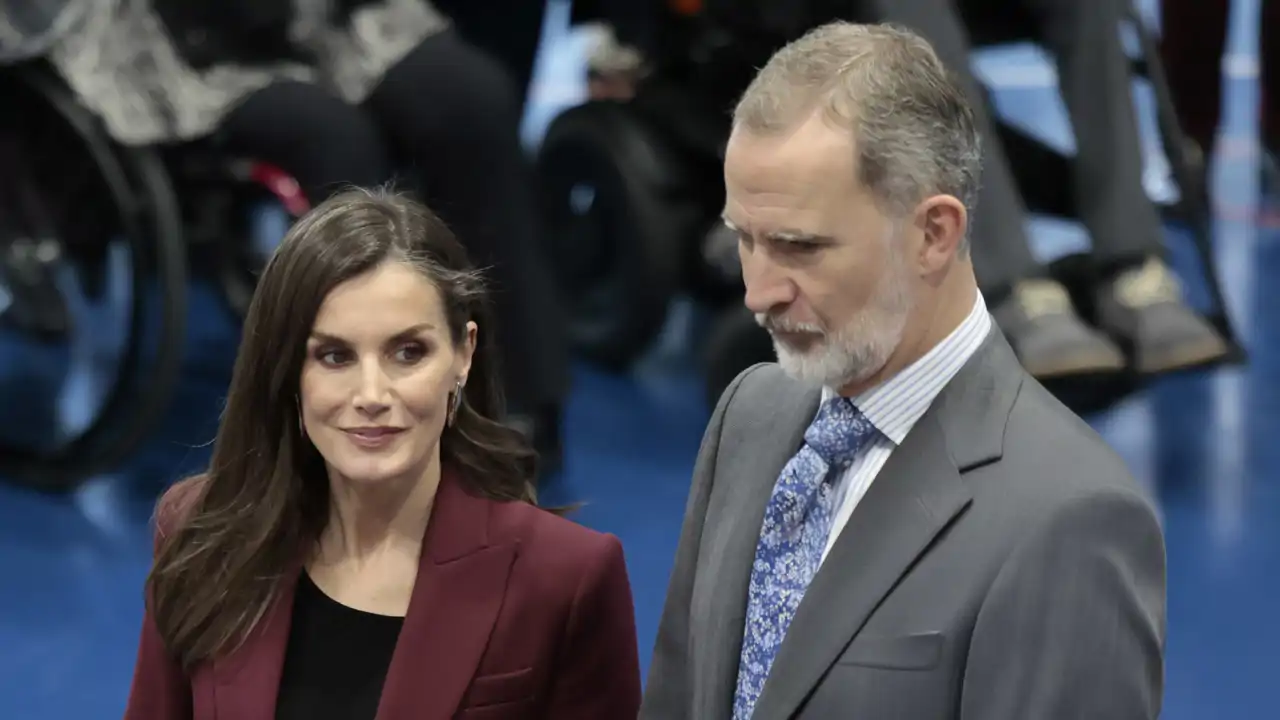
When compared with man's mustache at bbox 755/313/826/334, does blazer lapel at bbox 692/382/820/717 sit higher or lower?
lower

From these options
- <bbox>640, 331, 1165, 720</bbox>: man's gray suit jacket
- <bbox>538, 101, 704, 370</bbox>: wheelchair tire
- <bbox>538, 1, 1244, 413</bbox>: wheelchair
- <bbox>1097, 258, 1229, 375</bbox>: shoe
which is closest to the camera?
<bbox>640, 331, 1165, 720</bbox>: man's gray suit jacket

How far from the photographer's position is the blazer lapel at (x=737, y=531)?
49.6 inches

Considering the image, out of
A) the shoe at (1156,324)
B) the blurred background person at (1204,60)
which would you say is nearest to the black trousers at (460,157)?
the shoe at (1156,324)

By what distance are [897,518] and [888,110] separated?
245mm

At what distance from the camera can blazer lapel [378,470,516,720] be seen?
1.48m

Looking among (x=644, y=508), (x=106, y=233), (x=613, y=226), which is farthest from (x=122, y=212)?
(x=613, y=226)

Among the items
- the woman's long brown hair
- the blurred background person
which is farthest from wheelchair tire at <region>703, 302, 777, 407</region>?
the blurred background person

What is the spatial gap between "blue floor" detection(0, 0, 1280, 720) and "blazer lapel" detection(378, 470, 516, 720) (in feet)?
2.93

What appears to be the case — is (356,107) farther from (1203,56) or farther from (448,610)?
(1203,56)

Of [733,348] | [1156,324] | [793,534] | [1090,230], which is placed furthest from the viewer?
[733,348]

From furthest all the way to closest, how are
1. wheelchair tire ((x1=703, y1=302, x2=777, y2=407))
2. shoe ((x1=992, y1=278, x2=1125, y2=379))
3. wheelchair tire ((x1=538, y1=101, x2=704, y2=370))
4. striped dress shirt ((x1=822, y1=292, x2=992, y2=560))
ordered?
wheelchair tire ((x1=538, y1=101, x2=704, y2=370)) < wheelchair tire ((x1=703, y1=302, x2=777, y2=407)) < shoe ((x1=992, y1=278, x2=1125, y2=379)) < striped dress shirt ((x1=822, y1=292, x2=992, y2=560))

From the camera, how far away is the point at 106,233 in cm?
326

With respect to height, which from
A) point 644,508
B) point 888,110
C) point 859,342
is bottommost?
point 644,508

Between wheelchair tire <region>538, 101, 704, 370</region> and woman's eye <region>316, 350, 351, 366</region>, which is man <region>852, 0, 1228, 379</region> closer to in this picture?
wheelchair tire <region>538, 101, 704, 370</region>
